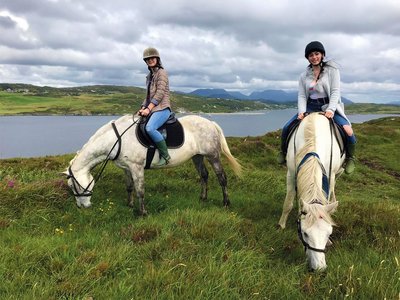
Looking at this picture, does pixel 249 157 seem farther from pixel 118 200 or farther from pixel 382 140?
pixel 382 140

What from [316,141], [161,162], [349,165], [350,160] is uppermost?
[316,141]

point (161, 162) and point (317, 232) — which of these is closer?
point (317, 232)

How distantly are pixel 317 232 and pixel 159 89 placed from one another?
5440mm

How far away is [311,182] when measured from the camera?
5.45 m

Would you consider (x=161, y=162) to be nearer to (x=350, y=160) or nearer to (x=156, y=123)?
(x=156, y=123)

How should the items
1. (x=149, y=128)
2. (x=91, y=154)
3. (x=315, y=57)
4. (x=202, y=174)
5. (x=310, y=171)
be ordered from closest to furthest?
1. (x=310, y=171)
2. (x=315, y=57)
3. (x=91, y=154)
4. (x=149, y=128)
5. (x=202, y=174)

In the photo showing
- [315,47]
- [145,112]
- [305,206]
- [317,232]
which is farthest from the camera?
[145,112]

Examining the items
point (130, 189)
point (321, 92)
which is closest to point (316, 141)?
point (321, 92)

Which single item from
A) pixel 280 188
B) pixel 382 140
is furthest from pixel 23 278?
pixel 382 140

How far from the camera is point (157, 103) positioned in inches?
340

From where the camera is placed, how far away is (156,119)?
8539mm

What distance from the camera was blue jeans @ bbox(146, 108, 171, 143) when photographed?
831cm

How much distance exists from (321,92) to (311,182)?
3211 millimetres

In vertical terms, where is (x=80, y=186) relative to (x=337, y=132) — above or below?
below
